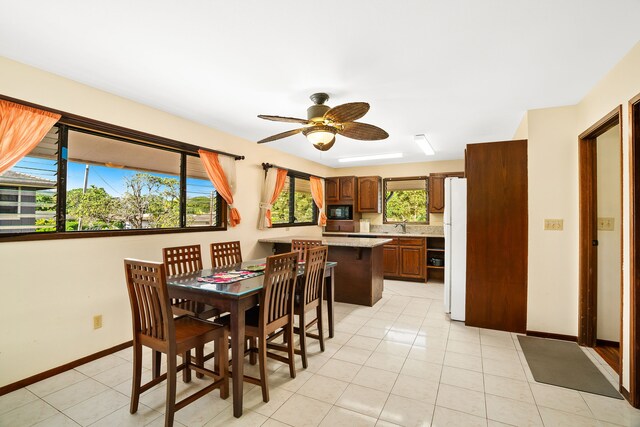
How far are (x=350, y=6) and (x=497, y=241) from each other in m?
2.93

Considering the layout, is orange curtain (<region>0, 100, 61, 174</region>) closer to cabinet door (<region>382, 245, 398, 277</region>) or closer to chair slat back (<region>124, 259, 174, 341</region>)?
chair slat back (<region>124, 259, 174, 341</region>)

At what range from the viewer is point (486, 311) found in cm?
342

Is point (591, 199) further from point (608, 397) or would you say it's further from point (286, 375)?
point (286, 375)

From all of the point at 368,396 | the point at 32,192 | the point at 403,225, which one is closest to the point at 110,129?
the point at 32,192

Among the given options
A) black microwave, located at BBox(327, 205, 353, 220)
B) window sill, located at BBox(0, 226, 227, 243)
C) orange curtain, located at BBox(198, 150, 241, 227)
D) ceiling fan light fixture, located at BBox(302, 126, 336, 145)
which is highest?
ceiling fan light fixture, located at BBox(302, 126, 336, 145)

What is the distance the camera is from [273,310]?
2.25m

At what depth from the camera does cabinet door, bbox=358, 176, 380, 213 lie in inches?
256

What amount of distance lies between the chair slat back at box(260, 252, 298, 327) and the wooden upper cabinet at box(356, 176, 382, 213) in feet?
14.6

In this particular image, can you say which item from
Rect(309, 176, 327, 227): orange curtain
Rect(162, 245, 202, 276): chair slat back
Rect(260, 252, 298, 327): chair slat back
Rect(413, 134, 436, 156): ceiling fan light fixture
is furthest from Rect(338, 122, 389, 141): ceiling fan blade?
Rect(309, 176, 327, 227): orange curtain

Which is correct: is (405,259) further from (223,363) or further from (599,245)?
(223,363)

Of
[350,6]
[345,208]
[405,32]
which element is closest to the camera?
[350,6]

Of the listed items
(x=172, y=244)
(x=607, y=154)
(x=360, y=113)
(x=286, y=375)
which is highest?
(x=360, y=113)

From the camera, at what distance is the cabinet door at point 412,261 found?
567 cm

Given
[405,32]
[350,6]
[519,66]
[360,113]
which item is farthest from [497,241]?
[350,6]
